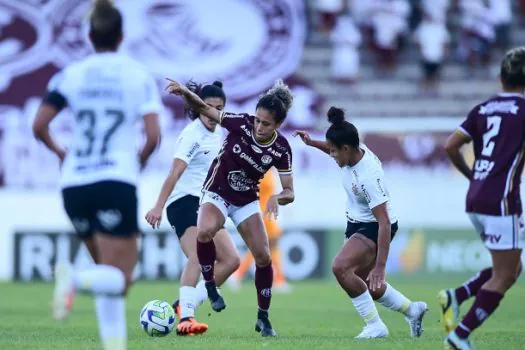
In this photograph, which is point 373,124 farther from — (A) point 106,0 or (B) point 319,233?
(A) point 106,0

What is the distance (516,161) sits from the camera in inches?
318

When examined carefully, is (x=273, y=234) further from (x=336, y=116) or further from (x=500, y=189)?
(x=500, y=189)

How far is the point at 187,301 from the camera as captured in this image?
34.6 ft

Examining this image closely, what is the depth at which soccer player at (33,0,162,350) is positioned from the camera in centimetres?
677

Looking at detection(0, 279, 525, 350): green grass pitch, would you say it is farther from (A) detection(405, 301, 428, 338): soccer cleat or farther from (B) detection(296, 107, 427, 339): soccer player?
(B) detection(296, 107, 427, 339): soccer player

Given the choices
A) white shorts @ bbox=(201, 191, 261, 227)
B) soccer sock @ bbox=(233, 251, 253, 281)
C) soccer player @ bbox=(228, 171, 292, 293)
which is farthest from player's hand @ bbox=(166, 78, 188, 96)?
soccer sock @ bbox=(233, 251, 253, 281)

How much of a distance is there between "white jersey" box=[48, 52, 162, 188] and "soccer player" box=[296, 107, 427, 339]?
3.29 meters

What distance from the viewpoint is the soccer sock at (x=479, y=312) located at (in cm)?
805

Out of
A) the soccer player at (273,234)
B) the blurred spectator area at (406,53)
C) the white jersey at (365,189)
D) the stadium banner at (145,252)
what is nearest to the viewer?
the white jersey at (365,189)

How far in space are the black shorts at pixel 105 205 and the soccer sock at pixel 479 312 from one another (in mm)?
2545

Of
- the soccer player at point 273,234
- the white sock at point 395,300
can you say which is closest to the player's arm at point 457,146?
the white sock at point 395,300

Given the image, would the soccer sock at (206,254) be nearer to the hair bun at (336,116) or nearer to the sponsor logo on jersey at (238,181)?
the sponsor logo on jersey at (238,181)

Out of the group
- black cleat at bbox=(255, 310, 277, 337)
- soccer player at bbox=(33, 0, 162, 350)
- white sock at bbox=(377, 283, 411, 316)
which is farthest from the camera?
black cleat at bbox=(255, 310, 277, 337)

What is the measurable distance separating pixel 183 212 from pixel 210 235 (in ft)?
2.91
